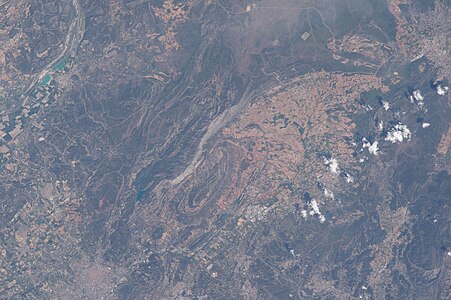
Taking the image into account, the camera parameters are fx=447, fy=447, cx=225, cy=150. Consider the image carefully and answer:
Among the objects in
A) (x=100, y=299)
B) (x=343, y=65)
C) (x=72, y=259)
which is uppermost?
(x=343, y=65)

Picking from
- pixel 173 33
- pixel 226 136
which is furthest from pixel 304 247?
pixel 173 33

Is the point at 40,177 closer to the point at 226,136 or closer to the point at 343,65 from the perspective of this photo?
the point at 226,136

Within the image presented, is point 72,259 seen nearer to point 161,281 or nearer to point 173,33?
point 161,281

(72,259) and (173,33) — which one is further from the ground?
(173,33)

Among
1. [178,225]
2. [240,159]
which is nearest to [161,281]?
[178,225]

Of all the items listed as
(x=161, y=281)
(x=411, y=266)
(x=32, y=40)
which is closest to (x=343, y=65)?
(x=411, y=266)

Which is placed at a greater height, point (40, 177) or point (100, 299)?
point (40, 177)

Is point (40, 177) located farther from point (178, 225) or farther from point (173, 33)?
point (173, 33)

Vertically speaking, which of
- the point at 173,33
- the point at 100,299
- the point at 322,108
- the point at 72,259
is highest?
the point at 173,33
